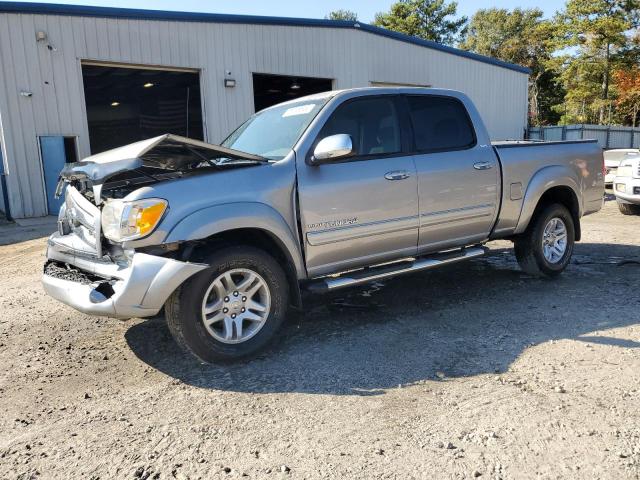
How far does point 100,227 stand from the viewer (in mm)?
3725

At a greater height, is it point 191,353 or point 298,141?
point 298,141

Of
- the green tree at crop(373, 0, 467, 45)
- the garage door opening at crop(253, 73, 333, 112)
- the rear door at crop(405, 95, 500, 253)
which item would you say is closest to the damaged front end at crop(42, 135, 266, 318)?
the rear door at crop(405, 95, 500, 253)

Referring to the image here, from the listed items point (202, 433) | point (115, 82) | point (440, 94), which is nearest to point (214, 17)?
point (115, 82)

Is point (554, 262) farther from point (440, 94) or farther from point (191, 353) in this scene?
point (191, 353)

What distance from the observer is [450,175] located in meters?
4.96

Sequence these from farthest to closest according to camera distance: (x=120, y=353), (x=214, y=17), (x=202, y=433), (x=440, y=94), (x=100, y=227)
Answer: (x=214, y=17)
(x=440, y=94)
(x=120, y=353)
(x=100, y=227)
(x=202, y=433)

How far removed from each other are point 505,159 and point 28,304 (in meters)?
5.18

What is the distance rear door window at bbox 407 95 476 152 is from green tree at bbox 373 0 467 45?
163 ft

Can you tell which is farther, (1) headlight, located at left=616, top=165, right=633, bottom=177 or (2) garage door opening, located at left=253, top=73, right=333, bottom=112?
(2) garage door opening, located at left=253, top=73, right=333, bottom=112

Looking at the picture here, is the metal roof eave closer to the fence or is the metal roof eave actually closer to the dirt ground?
the dirt ground

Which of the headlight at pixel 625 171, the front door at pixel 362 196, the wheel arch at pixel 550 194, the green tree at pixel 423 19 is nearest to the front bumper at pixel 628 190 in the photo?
the headlight at pixel 625 171

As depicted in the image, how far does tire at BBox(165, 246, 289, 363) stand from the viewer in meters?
3.63

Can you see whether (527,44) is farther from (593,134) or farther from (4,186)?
(4,186)

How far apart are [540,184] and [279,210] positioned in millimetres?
3172
